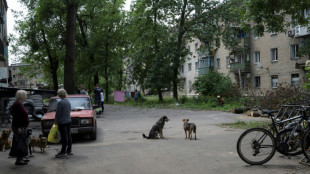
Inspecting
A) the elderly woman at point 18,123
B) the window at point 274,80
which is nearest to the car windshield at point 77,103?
the elderly woman at point 18,123

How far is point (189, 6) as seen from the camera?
103 ft

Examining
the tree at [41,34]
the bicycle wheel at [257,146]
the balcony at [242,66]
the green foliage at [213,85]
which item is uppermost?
the tree at [41,34]

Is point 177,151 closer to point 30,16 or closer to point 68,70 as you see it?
point 68,70

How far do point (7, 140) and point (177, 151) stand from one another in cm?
481

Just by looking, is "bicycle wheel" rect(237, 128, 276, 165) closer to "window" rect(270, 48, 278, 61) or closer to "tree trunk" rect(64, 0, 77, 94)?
"tree trunk" rect(64, 0, 77, 94)

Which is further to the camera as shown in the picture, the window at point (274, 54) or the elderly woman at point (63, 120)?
the window at point (274, 54)

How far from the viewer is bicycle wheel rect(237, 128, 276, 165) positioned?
6395 millimetres

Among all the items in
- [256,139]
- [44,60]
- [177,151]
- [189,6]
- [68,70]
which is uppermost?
[189,6]

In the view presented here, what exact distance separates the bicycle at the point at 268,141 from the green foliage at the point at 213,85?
19948mm

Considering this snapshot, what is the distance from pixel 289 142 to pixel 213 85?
22.0m

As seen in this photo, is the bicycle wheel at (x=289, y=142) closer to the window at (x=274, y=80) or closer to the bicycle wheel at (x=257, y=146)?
the bicycle wheel at (x=257, y=146)

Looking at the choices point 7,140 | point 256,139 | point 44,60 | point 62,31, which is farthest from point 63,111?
point 44,60

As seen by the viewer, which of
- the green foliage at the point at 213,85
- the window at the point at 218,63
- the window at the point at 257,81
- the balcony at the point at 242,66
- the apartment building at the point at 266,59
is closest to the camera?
the green foliage at the point at 213,85

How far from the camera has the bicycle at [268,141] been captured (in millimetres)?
6402
